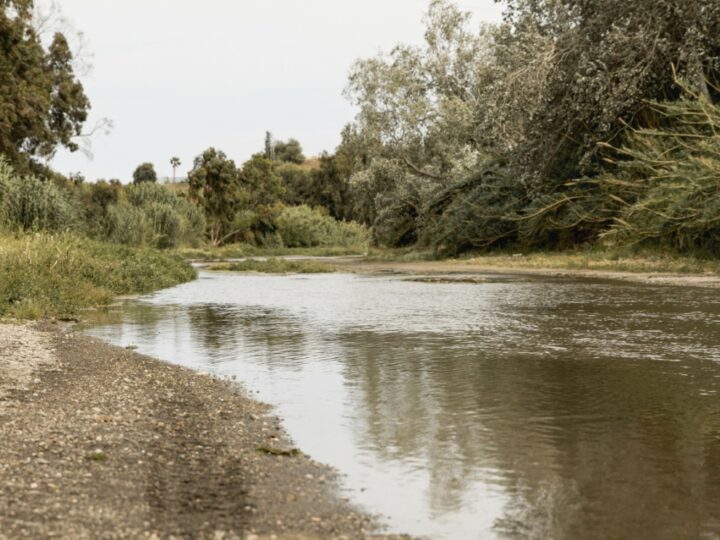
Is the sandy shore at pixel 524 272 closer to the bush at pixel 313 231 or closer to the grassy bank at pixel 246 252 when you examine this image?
the grassy bank at pixel 246 252

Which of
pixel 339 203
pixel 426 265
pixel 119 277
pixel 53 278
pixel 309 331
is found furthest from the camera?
pixel 339 203

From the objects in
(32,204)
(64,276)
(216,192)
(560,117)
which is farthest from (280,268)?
(216,192)

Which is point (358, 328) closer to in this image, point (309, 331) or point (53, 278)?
point (309, 331)

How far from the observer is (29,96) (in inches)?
1692

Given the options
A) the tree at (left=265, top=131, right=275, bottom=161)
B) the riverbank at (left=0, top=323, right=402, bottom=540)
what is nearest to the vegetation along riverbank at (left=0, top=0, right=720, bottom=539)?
the riverbank at (left=0, top=323, right=402, bottom=540)

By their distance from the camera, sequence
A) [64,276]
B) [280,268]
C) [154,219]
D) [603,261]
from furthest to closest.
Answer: [154,219] < [280,268] < [603,261] < [64,276]

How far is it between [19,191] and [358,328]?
1857 centimetres

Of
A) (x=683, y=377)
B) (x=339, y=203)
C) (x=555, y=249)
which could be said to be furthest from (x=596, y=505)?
(x=339, y=203)

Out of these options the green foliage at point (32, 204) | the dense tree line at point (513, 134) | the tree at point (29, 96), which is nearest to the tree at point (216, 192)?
the dense tree line at point (513, 134)

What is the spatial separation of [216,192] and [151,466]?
2388 inches

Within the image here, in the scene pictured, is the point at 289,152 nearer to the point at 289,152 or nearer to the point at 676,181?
the point at 289,152

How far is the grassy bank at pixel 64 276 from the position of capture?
15953 millimetres

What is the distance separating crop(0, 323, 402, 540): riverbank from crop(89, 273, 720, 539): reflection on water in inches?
13.9

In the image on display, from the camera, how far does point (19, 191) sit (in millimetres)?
28891
